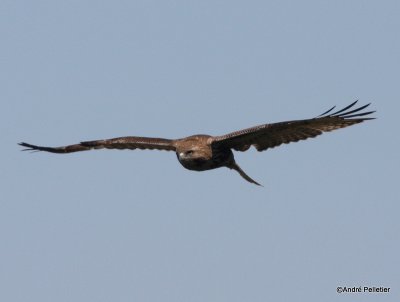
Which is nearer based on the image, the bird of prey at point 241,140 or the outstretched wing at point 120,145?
the bird of prey at point 241,140

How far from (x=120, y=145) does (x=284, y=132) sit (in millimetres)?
3501

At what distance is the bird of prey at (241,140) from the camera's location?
18172 mm

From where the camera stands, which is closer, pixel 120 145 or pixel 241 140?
pixel 241 140

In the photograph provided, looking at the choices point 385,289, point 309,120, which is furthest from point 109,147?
point 385,289

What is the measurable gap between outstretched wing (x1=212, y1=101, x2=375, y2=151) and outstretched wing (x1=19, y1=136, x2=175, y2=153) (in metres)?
1.28

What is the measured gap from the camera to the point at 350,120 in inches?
716

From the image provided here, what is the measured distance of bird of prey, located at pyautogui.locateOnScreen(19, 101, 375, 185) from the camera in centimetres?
1817

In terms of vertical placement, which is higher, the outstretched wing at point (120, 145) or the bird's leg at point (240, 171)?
the outstretched wing at point (120, 145)

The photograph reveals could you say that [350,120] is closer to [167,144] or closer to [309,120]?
[309,120]

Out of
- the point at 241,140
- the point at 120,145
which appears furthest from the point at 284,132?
the point at 120,145

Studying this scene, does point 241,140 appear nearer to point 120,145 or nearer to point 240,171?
point 240,171

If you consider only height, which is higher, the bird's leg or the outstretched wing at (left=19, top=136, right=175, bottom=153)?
the outstretched wing at (left=19, top=136, right=175, bottom=153)

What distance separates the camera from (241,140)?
62.0 ft

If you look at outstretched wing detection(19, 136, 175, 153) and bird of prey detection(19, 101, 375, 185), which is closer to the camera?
bird of prey detection(19, 101, 375, 185)
